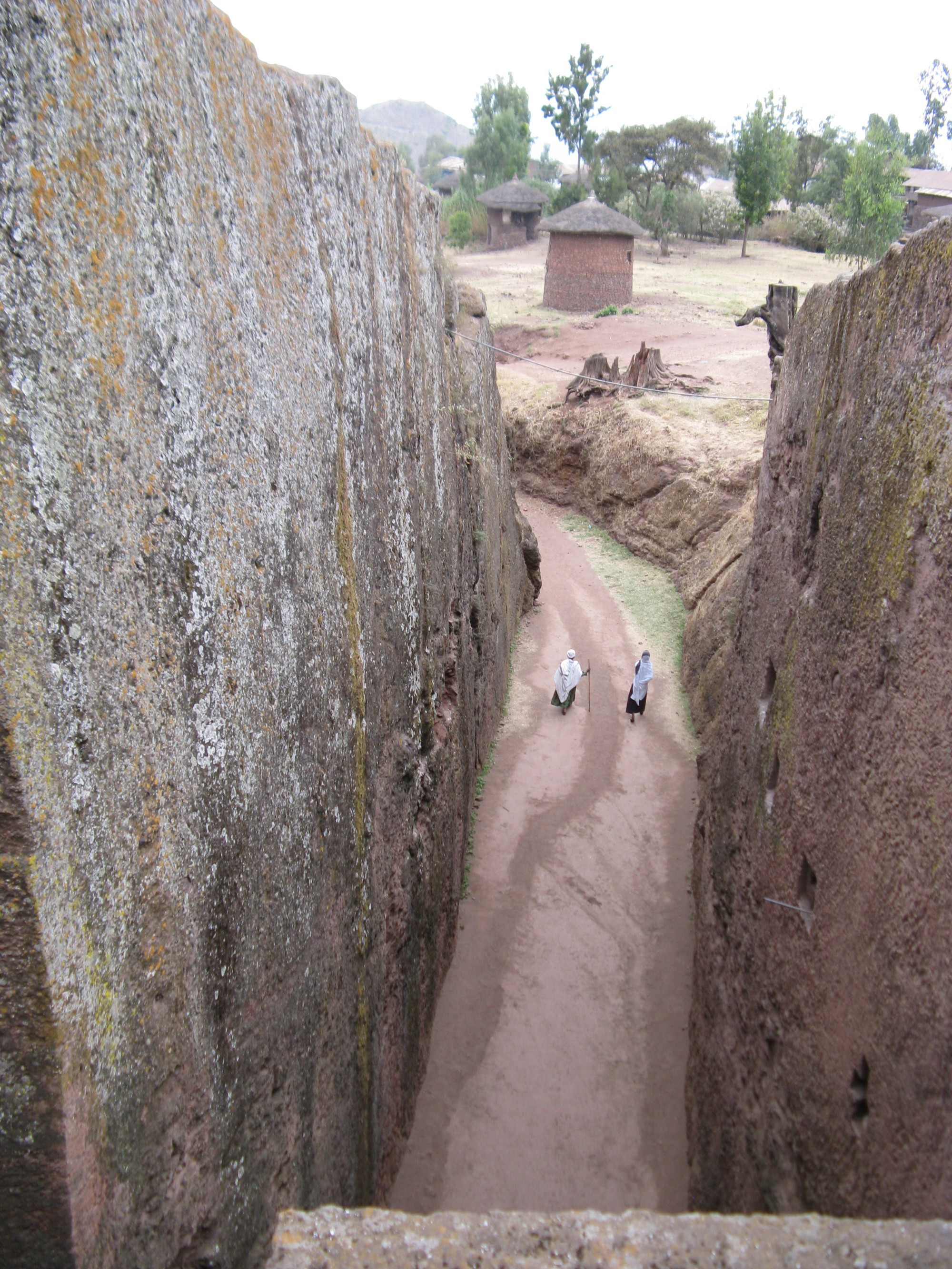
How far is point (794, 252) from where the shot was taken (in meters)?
38.4

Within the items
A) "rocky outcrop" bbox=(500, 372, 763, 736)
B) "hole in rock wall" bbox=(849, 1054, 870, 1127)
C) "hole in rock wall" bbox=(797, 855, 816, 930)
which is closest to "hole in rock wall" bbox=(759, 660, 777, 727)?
"hole in rock wall" bbox=(797, 855, 816, 930)

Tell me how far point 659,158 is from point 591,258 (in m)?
20.0

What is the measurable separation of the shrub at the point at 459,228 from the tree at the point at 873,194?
15.2m

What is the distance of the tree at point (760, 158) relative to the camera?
3206 centimetres

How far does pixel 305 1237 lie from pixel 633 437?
49.3ft

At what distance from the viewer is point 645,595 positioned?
14281 mm

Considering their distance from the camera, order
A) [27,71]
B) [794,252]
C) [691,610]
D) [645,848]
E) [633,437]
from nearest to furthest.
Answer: [27,71] < [645,848] < [691,610] < [633,437] < [794,252]

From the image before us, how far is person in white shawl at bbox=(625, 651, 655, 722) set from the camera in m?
10.5

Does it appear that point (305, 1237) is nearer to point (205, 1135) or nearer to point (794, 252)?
point (205, 1135)

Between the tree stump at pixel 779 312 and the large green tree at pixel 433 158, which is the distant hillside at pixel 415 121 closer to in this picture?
the large green tree at pixel 433 158

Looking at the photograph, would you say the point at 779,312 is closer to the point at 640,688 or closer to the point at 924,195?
the point at 640,688

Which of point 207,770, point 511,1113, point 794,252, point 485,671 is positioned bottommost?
point 511,1113

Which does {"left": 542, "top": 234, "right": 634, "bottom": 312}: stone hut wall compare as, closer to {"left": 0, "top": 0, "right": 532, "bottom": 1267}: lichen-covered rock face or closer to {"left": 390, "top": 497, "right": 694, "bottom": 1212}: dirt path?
{"left": 390, "top": 497, "right": 694, "bottom": 1212}: dirt path

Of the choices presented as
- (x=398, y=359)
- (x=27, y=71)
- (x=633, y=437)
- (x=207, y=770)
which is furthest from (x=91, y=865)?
(x=633, y=437)
